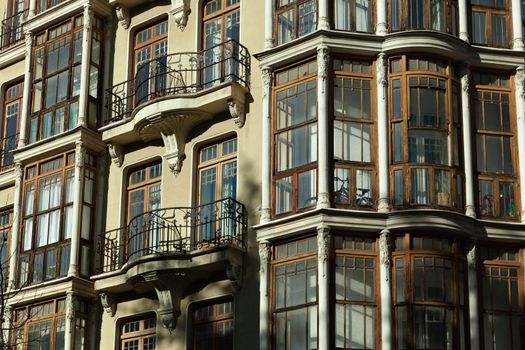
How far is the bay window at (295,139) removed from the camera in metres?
30.2

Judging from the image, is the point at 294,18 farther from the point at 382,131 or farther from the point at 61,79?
the point at 61,79

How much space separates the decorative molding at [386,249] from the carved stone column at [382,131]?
581mm

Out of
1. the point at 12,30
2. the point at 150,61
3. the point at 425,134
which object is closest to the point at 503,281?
the point at 425,134

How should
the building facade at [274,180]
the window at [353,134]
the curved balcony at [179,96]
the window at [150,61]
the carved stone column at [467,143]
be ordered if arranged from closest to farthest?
the building facade at [274,180] → the window at [353,134] → the carved stone column at [467,143] → the curved balcony at [179,96] → the window at [150,61]

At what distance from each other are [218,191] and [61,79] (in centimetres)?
664

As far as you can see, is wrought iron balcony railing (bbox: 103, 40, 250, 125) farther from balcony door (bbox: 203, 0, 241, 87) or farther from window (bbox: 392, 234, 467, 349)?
window (bbox: 392, 234, 467, 349)

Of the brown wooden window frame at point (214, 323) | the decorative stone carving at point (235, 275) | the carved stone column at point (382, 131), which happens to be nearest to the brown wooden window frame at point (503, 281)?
the carved stone column at point (382, 131)

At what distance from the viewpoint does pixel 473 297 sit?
96.0 ft

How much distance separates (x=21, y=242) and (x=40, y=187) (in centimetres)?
161

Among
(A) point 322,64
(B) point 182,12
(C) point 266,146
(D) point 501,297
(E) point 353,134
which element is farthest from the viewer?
(B) point 182,12

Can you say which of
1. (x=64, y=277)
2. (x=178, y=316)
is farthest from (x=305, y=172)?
(x=64, y=277)

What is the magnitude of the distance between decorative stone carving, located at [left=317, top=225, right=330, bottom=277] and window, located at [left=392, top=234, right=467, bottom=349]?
156cm

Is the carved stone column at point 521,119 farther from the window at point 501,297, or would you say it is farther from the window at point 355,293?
the window at point 355,293

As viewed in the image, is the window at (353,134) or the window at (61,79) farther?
the window at (61,79)
